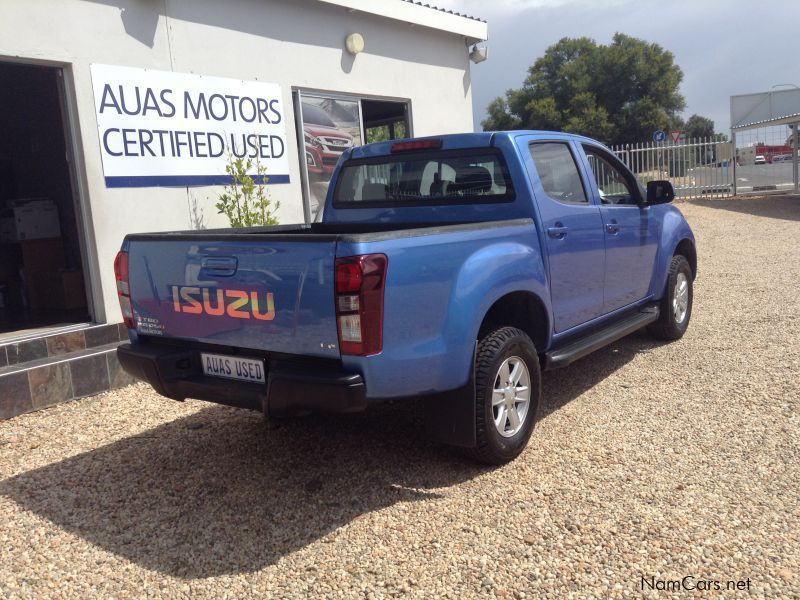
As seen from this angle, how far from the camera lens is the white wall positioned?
20.4ft

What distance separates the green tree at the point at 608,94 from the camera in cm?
4591

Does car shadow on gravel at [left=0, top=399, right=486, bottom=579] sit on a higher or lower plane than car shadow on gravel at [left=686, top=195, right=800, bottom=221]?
lower

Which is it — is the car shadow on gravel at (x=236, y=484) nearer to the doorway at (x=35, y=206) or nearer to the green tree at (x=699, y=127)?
the doorway at (x=35, y=206)

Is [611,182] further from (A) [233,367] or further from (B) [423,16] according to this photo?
(B) [423,16]

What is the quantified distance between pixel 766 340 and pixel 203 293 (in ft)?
16.3

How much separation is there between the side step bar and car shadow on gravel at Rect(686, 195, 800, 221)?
14.0 metres

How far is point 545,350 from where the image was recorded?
4.40 meters

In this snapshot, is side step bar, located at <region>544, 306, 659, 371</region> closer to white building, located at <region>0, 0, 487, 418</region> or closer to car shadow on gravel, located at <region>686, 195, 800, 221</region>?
white building, located at <region>0, 0, 487, 418</region>

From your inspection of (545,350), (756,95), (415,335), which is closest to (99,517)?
(415,335)

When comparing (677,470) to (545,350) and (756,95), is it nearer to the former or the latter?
(545,350)

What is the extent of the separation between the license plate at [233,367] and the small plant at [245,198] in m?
3.75

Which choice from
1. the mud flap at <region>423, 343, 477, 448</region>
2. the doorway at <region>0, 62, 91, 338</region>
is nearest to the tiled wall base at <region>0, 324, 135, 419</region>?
the doorway at <region>0, 62, 91, 338</region>

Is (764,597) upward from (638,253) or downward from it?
downward

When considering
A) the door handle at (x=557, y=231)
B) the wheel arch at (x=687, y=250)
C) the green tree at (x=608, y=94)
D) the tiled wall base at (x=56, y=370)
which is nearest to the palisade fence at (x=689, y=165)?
the wheel arch at (x=687, y=250)
